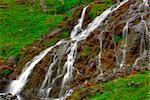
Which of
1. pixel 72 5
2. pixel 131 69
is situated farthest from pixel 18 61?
pixel 72 5

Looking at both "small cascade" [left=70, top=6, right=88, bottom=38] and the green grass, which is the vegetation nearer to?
the green grass

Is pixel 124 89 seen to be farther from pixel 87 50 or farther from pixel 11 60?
pixel 11 60

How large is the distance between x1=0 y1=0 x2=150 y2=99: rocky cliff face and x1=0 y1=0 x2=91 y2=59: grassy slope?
10.6m

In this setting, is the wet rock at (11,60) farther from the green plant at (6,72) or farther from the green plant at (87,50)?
the green plant at (87,50)

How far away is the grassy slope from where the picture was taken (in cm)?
4550

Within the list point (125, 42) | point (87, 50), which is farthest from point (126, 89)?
point (87, 50)

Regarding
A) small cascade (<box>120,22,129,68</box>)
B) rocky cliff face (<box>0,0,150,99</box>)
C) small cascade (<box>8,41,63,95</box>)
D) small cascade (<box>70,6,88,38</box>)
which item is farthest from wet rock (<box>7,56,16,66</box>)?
small cascade (<box>120,22,129,68</box>)

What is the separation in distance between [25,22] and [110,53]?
25.1 metres

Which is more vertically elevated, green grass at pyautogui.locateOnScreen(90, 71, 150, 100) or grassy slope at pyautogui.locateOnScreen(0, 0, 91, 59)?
grassy slope at pyautogui.locateOnScreen(0, 0, 91, 59)

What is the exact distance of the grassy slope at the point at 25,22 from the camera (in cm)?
4550

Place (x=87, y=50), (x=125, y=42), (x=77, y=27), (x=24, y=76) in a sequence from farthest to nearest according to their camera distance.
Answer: (x=77, y=27) → (x=24, y=76) → (x=87, y=50) → (x=125, y=42)

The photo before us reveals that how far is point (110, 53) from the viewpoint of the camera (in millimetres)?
29281

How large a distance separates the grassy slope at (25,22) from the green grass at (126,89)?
19.5 metres

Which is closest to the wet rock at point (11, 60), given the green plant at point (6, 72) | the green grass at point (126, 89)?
the green plant at point (6, 72)
